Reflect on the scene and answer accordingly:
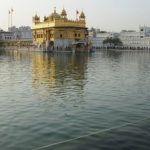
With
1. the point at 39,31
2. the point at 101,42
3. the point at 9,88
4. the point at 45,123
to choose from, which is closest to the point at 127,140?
the point at 45,123

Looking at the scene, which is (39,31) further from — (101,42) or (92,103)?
(92,103)

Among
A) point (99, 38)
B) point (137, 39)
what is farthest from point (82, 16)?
point (99, 38)

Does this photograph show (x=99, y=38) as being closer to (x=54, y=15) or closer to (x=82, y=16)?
(x=82, y=16)

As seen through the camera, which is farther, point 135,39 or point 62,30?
point 135,39

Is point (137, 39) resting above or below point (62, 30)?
below

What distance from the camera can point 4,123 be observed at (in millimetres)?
12930

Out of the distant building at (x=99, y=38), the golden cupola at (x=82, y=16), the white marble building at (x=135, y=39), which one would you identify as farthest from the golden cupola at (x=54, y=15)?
Answer: the distant building at (x=99, y=38)

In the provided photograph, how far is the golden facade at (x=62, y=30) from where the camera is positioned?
98.0 m

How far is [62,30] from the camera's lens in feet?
323

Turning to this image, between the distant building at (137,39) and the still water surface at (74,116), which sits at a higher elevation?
the distant building at (137,39)

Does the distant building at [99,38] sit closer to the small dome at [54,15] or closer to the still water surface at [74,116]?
the small dome at [54,15]

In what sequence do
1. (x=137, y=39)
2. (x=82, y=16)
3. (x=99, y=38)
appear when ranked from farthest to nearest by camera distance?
1. (x=99, y=38)
2. (x=137, y=39)
3. (x=82, y=16)

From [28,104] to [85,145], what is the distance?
642 centimetres

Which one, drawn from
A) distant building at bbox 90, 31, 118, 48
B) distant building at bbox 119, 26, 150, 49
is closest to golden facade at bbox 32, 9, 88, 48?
distant building at bbox 119, 26, 150, 49
